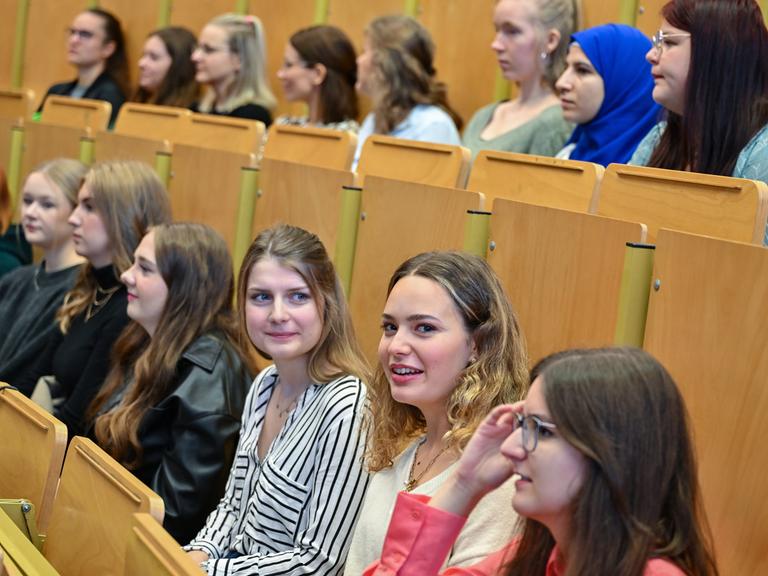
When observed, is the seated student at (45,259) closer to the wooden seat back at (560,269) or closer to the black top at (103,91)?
the wooden seat back at (560,269)

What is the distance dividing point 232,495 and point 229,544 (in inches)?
2.7

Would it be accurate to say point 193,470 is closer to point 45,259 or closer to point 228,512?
point 228,512

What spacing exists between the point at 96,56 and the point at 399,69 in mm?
1542

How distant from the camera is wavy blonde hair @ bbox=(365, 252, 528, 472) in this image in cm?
114

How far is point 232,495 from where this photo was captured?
4.77 feet

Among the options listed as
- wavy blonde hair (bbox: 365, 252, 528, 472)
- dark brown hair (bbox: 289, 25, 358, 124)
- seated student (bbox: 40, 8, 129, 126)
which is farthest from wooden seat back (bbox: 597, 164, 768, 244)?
seated student (bbox: 40, 8, 129, 126)

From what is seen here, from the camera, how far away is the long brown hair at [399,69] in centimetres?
261

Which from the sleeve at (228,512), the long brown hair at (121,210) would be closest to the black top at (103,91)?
the long brown hair at (121,210)

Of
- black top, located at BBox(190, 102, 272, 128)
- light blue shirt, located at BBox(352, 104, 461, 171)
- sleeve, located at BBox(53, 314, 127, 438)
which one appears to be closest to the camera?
sleeve, located at BBox(53, 314, 127, 438)

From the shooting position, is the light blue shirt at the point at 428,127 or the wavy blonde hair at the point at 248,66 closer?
the light blue shirt at the point at 428,127

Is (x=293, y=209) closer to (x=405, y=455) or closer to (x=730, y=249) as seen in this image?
(x=405, y=455)

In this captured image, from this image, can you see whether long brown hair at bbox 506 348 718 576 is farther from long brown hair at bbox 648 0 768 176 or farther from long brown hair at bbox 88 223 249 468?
long brown hair at bbox 88 223 249 468

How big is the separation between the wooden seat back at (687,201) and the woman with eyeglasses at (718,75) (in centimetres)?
14

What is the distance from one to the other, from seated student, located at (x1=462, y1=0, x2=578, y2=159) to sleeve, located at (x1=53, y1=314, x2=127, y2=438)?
0.89 metres
